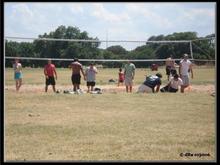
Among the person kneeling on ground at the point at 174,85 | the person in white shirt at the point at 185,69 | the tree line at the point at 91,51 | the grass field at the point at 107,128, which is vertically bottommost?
the grass field at the point at 107,128

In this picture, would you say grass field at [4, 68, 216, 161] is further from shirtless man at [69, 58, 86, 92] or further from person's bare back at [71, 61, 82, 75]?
person's bare back at [71, 61, 82, 75]

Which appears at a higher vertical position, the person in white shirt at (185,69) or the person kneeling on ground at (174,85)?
the person in white shirt at (185,69)

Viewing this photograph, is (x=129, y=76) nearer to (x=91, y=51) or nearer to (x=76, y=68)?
(x=76, y=68)

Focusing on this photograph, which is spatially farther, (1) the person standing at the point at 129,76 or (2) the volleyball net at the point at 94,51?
(2) the volleyball net at the point at 94,51

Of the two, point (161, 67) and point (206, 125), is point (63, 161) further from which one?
point (161, 67)

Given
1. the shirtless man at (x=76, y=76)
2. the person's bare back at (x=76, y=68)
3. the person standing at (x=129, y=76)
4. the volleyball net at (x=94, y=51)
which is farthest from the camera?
the volleyball net at (x=94, y=51)

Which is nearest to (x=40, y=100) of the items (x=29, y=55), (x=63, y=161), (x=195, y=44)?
(x=63, y=161)

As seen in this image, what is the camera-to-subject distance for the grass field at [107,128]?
285 inches

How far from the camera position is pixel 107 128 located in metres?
9.15

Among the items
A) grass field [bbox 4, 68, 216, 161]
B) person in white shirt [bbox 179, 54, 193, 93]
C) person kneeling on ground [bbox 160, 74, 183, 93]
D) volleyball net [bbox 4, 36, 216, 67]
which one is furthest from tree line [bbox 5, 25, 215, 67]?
grass field [bbox 4, 68, 216, 161]

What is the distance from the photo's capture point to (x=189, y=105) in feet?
42.1

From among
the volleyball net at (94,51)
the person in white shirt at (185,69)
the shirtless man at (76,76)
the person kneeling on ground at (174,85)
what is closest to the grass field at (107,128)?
the person kneeling on ground at (174,85)

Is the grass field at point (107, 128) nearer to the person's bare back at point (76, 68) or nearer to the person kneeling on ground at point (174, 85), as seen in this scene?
the person kneeling on ground at point (174, 85)

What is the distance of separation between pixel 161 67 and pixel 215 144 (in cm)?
3824
